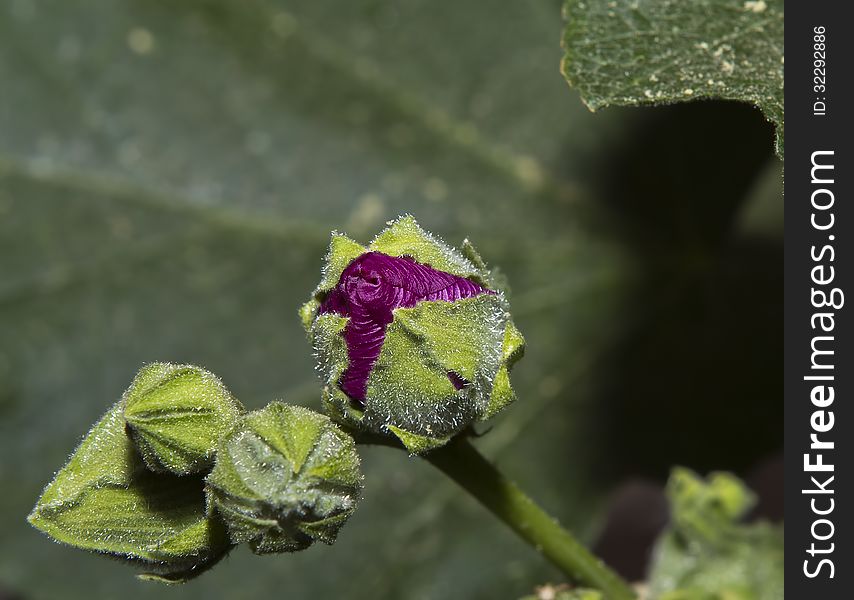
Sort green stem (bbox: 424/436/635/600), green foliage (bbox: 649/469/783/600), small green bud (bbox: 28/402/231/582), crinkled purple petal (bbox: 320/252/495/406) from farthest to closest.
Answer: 1. green foliage (bbox: 649/469/783/600)
2. green stem (bbox: 424/436/635/600)
3. small green bud (bbox: 28/402/231/582)
4. crinkled purple petal (bbox: 320/252/495/406)

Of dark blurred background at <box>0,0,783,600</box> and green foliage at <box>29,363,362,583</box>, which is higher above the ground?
dark blurred background at <box>0,0,783,600</box>

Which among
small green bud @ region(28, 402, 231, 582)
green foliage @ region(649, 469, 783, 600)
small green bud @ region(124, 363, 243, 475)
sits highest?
small green bud @ region(124, 363, 243, 475)

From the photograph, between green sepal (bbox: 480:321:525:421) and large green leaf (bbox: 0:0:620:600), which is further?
large green leaf (bbox: 0:0:620:600)

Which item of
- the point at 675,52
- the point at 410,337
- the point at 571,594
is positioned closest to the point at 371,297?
the point at 410,337

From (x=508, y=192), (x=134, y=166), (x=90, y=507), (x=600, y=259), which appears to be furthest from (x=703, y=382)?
(x=90, y=507)

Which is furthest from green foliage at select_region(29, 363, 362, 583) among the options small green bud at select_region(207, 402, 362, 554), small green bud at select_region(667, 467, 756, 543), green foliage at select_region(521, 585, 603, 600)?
small green bud at select_region(667, 467, 756, 543)

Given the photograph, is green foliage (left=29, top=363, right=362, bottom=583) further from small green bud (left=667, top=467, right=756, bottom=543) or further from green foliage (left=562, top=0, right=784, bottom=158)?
small green bud (left=667, top=467, right=756, bottom=543)

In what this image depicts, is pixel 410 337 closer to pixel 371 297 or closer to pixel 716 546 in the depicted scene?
pixel 371 297
